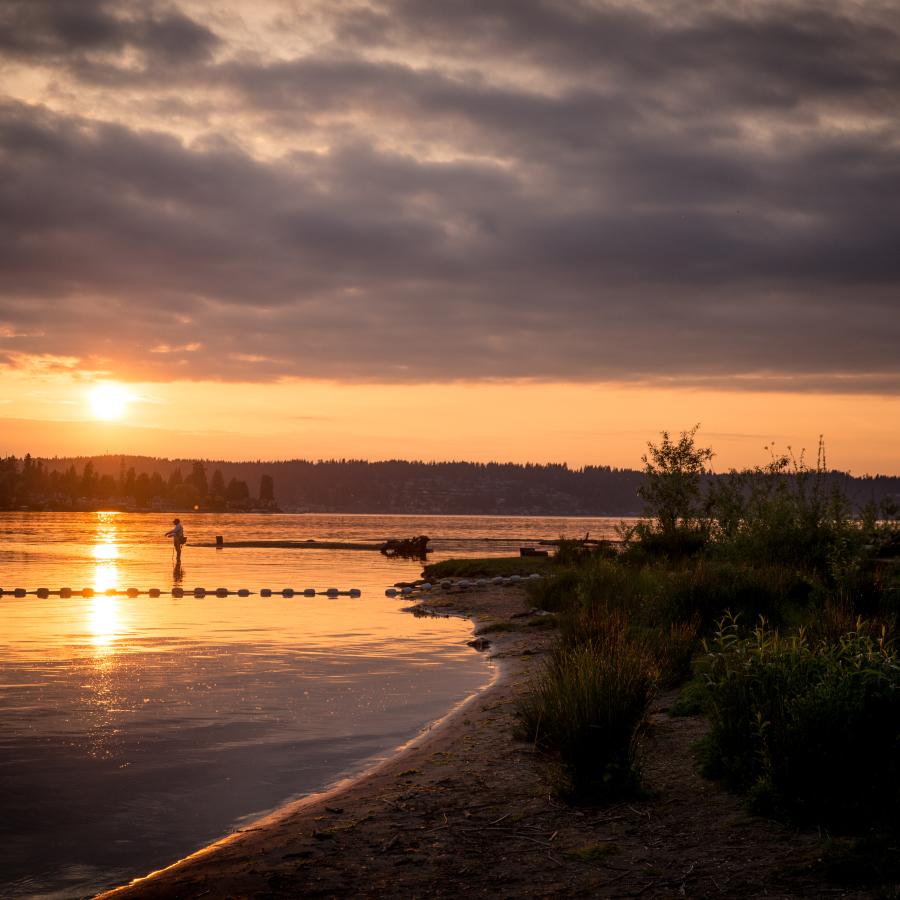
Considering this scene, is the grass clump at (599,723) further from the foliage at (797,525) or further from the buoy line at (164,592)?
the buoy line at (164,592)

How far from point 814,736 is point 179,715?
8.37 meters

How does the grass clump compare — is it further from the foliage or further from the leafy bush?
the foliage

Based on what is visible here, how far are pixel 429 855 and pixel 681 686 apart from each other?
685 centimetres

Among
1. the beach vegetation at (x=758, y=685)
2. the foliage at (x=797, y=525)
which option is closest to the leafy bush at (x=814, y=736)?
the beach vegetation at (x=758, y=685)

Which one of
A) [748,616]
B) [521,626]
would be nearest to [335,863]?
[748,616]

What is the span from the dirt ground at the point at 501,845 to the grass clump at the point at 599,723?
0.25 m

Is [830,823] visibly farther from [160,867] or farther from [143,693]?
[143,693]

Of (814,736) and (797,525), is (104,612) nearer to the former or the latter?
(797,525)

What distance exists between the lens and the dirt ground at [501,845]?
673 centimetres

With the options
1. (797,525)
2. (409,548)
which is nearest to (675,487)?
(797,525)

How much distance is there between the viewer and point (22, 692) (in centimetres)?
1408

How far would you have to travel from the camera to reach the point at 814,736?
7.79 m

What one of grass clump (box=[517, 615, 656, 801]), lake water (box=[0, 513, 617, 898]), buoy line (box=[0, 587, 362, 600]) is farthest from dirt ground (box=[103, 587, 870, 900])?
buoy line (box=[0, 587, 362, 600])

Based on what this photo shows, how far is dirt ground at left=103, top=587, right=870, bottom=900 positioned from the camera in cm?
673
